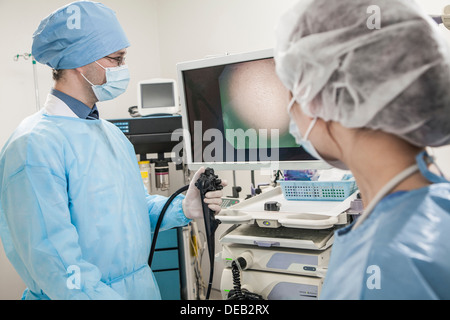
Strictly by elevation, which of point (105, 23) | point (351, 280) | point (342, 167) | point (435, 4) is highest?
point (435, 4)

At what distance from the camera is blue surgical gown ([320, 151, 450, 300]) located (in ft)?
1.86

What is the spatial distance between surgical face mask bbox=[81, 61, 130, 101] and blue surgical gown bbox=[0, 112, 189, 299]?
4.5 inches

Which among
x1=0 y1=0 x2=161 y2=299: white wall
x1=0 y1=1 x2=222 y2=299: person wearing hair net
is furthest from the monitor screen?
x1=0 y1=1 x2=222 y2=299: person wearing hair net

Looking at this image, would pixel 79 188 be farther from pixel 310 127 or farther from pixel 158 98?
pixel 158 98

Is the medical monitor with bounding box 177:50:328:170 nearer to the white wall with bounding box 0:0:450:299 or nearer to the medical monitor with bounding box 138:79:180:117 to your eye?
the medical monitor with bounding box 138:79:180:117

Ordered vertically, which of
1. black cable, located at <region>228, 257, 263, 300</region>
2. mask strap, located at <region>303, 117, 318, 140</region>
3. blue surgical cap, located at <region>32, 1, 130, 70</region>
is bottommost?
black cable, located at <region>228, 257, 263, 300</region>

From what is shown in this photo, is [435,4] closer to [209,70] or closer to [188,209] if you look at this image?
[209,70]

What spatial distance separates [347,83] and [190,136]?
988mm

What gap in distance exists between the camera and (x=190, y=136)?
1.58 meters

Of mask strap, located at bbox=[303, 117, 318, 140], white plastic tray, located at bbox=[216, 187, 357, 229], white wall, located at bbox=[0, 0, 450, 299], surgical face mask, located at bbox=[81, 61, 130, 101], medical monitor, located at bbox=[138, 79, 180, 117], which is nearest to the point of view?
mask strap, located at bbox=[303, 117, 318, 140]

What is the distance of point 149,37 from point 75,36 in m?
2.34

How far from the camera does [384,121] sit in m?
0.64
